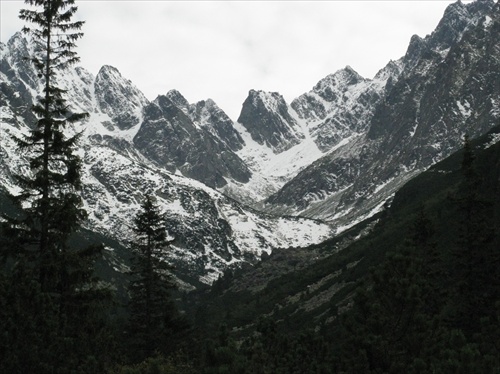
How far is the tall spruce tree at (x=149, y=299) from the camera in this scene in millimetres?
42062

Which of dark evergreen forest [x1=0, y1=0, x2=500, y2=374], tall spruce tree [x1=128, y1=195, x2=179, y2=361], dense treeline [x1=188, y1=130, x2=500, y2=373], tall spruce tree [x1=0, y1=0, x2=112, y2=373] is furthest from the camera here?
tall spruce tree [x1=128, y1=195, x2=179, y2=361]

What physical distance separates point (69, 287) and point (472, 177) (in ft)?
102

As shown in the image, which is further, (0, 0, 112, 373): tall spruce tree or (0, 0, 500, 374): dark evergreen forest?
(0, 0, 112, 373): tall spruce tree

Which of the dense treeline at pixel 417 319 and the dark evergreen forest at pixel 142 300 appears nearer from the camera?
the dark evergreen forest at pixel 142 300

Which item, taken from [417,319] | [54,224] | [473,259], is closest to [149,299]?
[54,224]

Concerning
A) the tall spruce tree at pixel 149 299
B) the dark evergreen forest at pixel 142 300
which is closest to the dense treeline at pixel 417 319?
the dark evergreen forest at pixel 142 300

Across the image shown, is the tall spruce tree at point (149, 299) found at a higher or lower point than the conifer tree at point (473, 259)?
higher

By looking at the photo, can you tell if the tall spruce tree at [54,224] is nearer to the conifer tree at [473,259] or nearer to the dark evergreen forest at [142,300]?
the dark evergreen forest at [142,300]

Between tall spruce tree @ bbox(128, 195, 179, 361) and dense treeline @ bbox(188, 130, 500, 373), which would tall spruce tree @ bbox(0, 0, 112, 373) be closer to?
dense treeline @ bbox(188, 130, 500, 373)

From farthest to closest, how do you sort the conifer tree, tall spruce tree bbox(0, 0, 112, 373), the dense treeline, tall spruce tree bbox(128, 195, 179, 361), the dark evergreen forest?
the conifer tree < tall spruce tree bbox(128, 195, 179, 361) < tall spruce tree bbox(0, 0, 112, 373) < the dense treeline < the dark evergreen forest

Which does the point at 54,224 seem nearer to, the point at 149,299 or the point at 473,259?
the point at 149,299

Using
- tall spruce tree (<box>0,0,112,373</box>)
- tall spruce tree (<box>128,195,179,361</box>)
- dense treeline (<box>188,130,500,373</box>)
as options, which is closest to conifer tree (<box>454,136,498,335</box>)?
dense treeline (<box>188,130,500,373</box>)

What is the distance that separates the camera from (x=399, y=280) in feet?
84.5

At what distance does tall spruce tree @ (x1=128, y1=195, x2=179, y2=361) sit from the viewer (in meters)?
42.1
